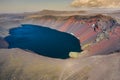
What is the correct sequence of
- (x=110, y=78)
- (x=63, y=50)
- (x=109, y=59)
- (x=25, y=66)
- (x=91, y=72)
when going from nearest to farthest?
1. (x=110, y=78)
2. (x=91, y=72)
3. (x=109, y=59)
4. (x=25, y=66)
5. (x=63, y=50)

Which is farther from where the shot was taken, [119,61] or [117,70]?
[119,61]

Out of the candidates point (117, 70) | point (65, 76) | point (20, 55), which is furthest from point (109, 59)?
point (20, 55)

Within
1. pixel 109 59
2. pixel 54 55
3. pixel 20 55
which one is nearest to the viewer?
pixel 109 59

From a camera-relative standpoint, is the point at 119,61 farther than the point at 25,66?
No

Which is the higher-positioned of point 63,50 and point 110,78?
point 110,78

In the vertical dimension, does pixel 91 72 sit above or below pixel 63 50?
above

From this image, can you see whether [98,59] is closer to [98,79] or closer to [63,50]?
[98,79]

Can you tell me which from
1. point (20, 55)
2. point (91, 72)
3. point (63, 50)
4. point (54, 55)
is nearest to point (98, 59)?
point (91, 72)

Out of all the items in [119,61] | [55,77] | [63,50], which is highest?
[119,61]

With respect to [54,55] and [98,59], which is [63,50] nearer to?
[54,55]
